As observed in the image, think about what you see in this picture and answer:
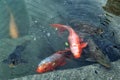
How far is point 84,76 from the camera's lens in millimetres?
5477

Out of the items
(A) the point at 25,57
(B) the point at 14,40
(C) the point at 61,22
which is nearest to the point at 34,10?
(C) the point at 61,22

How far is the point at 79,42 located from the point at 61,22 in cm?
123

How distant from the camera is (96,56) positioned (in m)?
5.69

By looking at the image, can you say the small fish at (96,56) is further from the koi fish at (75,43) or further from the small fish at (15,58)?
the small fish at (15,58)

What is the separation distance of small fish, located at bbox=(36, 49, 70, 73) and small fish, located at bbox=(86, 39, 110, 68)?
0.53m

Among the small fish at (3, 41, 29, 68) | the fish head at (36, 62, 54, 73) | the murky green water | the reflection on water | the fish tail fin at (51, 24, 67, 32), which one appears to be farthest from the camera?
the reflection on water

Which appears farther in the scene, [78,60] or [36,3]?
[36,3]

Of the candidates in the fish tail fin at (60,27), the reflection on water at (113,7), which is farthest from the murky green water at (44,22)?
the fish tail fin at (60,27)

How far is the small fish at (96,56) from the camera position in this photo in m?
5.58

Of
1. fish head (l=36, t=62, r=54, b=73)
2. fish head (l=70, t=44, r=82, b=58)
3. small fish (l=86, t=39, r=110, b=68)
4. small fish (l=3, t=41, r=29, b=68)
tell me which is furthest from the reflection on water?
fish head (l=36, t=62, r=54, b=73)

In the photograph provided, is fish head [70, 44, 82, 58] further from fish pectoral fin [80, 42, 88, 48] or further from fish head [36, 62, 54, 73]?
fish head [36, 62, 54, 73]

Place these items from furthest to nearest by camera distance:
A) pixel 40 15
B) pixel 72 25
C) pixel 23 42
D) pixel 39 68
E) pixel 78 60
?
1. pixel 40 15
2. pixel 72 25
3. pixel 23 42
4. pixel 78 60
5. pixel 39 68

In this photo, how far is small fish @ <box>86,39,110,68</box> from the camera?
558 cm

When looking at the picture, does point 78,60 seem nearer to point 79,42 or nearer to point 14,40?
point 79,42
